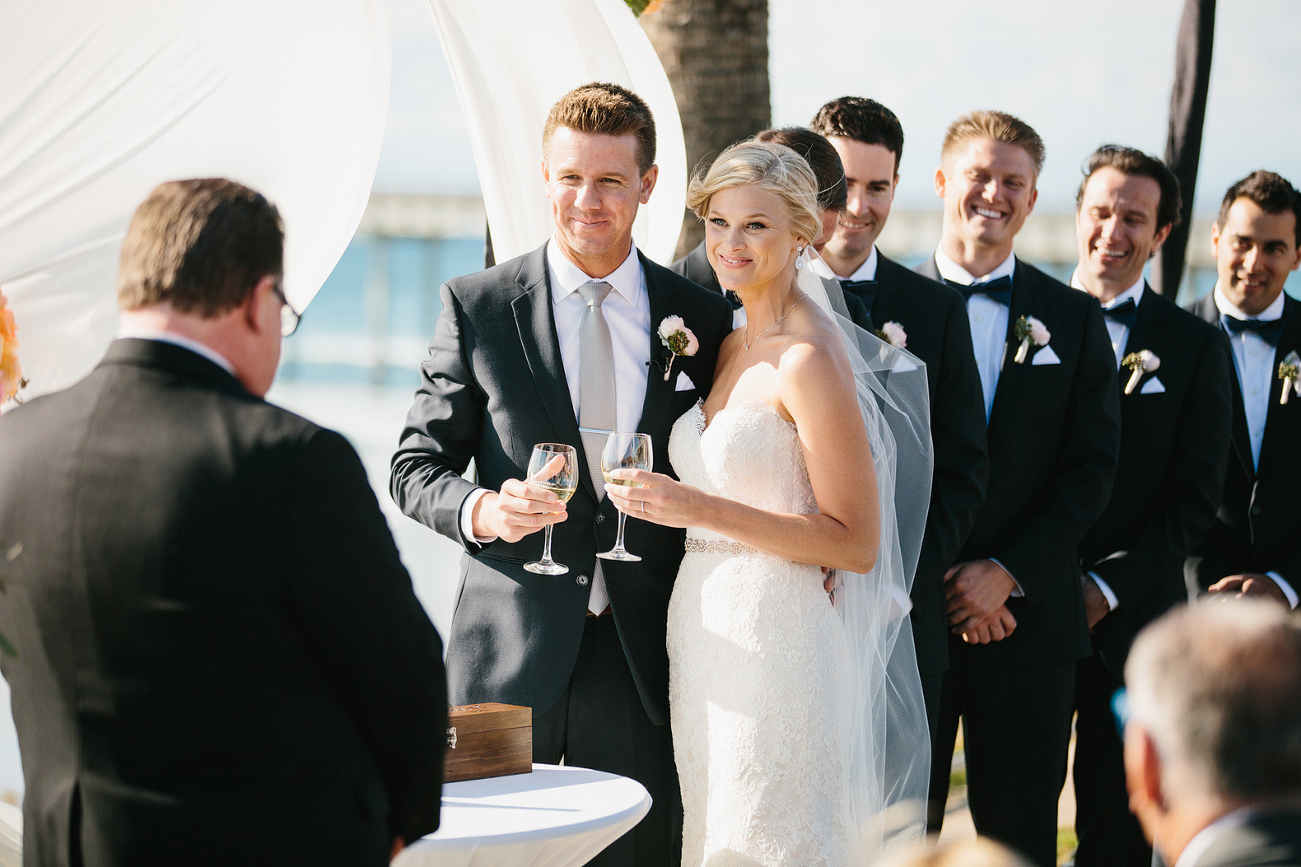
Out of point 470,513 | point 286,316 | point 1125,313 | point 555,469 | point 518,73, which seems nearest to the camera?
point 286,316

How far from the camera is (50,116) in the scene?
310cm

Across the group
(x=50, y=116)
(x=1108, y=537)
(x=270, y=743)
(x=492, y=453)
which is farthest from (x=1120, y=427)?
(x=50, y=116)

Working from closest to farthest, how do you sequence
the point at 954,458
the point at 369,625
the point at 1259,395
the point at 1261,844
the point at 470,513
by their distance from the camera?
the point at 1261,844, the point at 369,625, the point at 470,513, the point at 954,458, the point at 1259,395

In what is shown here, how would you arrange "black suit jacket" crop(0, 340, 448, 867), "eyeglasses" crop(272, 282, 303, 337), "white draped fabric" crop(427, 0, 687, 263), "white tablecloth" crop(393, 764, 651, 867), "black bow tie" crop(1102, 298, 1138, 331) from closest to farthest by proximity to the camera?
1. "black suit jacket" crop(0, 340, 448, 867)
2. "eyeglasses" crop(272, 282, 303, 337)
3. "white tablecloth" crop(393, 764, 651, 867)
4. "white draped fabric" crop(427, 0, 687, 263)
5. "black bow tie" crop(1102, 298, 1138, 331)

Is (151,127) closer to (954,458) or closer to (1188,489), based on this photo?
(954,458)

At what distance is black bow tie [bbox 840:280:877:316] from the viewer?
3.70m

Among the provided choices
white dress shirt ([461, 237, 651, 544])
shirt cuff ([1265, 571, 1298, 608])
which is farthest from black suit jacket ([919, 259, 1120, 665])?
white dress shirt ([461, 237, 651, 544])

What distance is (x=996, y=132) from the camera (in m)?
3.98

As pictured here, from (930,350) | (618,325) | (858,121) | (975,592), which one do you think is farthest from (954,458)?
(858,121)

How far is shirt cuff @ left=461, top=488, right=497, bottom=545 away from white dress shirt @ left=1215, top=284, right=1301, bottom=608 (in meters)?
3.23

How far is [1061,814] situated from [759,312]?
393 centimetres

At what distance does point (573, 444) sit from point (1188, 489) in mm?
2333

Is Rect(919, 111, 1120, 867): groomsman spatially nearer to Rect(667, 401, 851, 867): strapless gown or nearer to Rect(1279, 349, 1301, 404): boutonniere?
Rect(667, 401, 851, 867): strapless gown

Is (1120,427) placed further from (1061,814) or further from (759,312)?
(1061,814)
